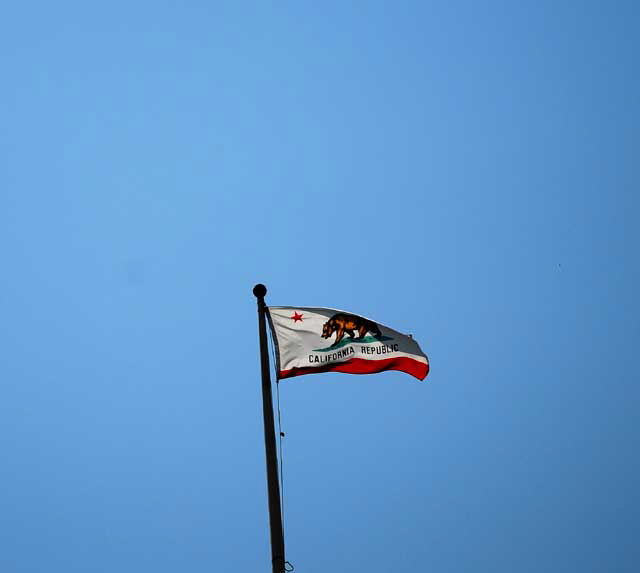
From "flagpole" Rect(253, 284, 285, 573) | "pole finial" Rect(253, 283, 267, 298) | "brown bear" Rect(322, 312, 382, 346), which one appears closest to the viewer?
"flagpole" Rect(253, 284, 285, 573)

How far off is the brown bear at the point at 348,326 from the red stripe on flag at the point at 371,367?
1.87 feet

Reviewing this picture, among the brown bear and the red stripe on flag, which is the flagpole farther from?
the brown bear

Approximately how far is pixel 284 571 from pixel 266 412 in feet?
9.60

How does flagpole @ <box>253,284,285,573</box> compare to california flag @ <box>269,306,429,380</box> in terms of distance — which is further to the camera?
california flag @ <box>269,306,429,380</box>

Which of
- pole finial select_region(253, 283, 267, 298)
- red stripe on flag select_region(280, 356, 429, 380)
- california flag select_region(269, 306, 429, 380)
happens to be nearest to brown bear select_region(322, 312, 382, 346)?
california flag select_region(269, 306, 429, 380)

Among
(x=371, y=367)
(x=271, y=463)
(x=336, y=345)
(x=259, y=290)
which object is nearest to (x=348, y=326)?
(x=336, y=345)

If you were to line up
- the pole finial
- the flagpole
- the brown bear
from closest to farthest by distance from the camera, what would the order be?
1. the flagpole
2. the pole finial
3. the brown bear

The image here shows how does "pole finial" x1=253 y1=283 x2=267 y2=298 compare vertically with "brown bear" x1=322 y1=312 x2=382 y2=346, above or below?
above

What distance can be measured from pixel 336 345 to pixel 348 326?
580 millimetres

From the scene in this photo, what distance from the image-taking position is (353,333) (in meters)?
19.4

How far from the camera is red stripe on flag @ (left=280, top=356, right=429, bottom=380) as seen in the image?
18719 millimetres

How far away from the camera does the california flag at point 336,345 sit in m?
18.6

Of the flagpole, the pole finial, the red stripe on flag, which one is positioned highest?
the pole finial

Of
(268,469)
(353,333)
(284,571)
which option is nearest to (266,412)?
(268,469)
